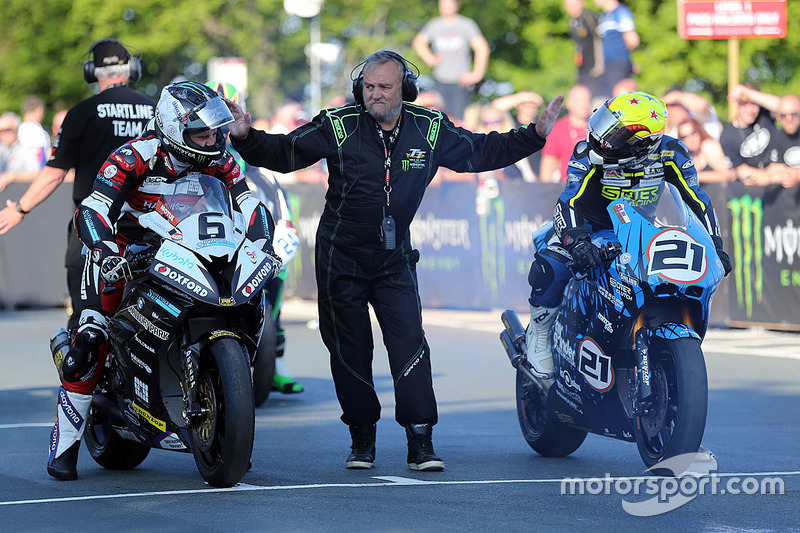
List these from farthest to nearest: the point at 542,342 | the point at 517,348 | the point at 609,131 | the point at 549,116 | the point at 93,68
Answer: the point at 93,68 → the point at 517,348 → the point at 542,342 → the point at 549,116 → the point at 609,131

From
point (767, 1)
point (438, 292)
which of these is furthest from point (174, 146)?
point (767, 1)

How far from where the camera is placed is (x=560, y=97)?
25.4ft

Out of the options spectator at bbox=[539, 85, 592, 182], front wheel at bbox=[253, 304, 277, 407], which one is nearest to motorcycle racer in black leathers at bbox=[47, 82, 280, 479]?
front wheel at bbox=[253, 304, 277, 407]

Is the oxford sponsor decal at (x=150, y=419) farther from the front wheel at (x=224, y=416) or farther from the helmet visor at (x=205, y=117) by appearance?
the helmet visor at (x=205, y=117)

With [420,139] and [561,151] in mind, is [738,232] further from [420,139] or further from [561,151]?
[420,139]

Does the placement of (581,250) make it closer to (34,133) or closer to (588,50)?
(588,50)

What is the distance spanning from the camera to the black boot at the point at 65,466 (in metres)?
7.46

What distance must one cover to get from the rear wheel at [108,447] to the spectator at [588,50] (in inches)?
478

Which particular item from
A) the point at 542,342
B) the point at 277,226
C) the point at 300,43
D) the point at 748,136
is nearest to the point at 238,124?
the point at 542,342

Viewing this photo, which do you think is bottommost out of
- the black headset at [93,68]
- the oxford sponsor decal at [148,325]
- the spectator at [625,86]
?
the oxford sponsor decal at [148,325]

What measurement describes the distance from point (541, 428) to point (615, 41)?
11.2 metres

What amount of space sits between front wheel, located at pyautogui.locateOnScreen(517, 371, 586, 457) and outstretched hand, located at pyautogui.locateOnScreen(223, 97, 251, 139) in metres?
2.08

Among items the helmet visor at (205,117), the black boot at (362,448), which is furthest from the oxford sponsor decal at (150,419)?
the helmet visor at (205,117)

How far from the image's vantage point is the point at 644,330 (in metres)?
7.17
